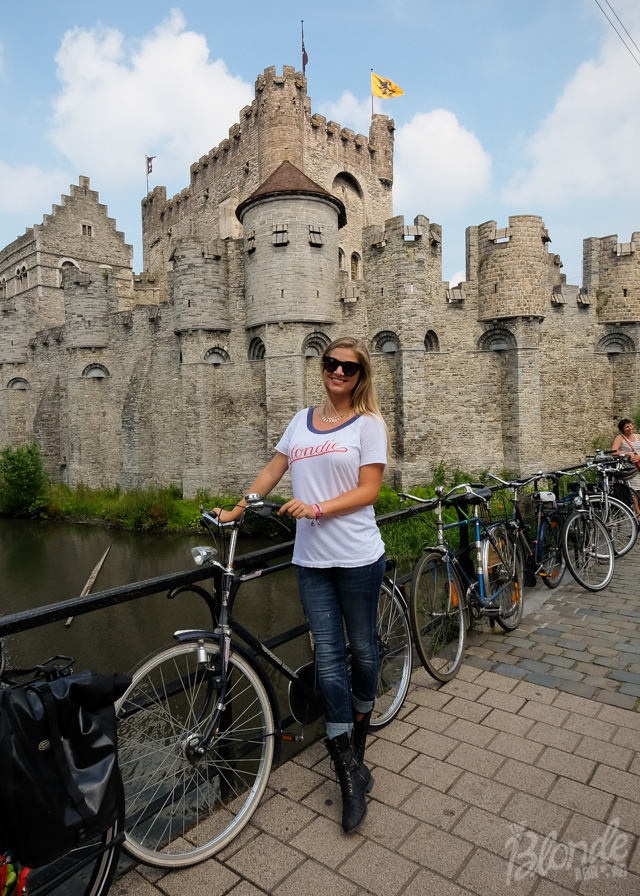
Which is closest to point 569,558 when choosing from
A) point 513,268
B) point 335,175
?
point 513,268

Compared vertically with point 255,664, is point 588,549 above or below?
below

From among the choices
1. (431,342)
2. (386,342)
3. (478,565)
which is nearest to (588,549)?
(478,565)

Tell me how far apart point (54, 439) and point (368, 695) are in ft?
92.3

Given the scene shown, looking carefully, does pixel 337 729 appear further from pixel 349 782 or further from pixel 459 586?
pixel 459 586

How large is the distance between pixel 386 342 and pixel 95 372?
13.4 metres

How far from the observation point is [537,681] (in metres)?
3.64

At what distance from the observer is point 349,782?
2.39 metres

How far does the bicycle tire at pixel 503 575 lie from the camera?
165 inches

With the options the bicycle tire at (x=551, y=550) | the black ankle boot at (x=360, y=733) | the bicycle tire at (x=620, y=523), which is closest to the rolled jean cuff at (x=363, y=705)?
the black ankle boot at (x=360, y=733)

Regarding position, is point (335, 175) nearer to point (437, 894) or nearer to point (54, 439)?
point (54, 439)

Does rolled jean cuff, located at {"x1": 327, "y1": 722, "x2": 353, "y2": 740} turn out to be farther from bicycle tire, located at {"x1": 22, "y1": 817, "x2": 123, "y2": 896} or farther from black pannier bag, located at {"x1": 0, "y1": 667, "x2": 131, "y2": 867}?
black pannier bag, located at {"x1": 0, "y1": 667, "x2": 131, "y2": 867}

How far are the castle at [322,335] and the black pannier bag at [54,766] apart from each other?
16736 millimetres

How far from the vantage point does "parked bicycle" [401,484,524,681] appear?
3.66 m
